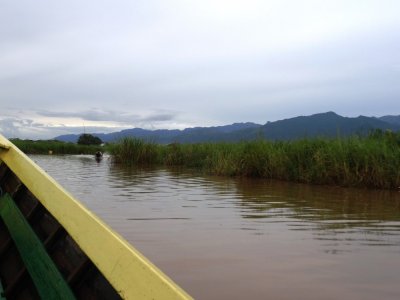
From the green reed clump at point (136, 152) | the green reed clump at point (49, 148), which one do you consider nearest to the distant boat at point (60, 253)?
the green reed clump at point (136, 152)

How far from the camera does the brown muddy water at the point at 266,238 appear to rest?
9.11 ft

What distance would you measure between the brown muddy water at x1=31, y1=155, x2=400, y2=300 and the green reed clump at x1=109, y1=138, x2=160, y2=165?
8.19m

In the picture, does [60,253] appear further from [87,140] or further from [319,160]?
[87,140]

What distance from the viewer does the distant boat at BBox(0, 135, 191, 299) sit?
4.47ft

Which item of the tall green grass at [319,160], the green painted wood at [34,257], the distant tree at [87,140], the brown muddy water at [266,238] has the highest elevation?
the distant tree at [87,140]

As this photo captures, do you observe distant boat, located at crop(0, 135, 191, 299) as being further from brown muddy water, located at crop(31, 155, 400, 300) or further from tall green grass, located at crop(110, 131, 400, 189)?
tall green grass, located at crop(110, 131, 400, 189)

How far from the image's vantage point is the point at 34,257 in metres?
2.36

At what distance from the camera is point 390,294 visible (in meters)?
2.62

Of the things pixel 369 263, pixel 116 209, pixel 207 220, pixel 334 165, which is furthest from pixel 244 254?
pixel 334 165

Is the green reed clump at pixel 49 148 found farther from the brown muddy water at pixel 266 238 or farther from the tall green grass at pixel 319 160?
the brown muddy water at pixel 266 238

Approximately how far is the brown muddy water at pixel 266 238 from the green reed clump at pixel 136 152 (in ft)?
26.9

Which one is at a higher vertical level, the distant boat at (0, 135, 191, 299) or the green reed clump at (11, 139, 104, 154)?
the green reed clump at (11, 139, 104, 154)

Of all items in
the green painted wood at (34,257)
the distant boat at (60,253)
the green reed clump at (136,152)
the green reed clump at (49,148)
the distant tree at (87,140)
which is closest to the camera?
the distant boat at (60,253)

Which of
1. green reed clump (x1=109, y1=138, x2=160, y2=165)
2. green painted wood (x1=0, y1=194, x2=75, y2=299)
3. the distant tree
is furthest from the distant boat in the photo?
the distant tree
